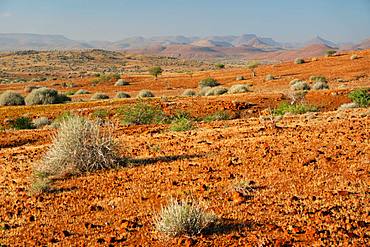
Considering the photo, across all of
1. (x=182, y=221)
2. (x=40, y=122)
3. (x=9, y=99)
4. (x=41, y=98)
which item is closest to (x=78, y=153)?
(x=182, y=221)

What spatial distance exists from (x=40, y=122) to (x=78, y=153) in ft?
43.3

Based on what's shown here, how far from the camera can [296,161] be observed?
8.73m

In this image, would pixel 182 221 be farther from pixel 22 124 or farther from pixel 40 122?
pixel 40 122

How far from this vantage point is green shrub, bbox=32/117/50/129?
2148 cm

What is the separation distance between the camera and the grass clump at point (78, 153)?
365 inches

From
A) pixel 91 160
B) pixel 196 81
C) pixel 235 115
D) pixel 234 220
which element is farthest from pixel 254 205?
pixel 196 81

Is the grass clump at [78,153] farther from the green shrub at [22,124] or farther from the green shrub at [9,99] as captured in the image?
the green shrub at [9,99]

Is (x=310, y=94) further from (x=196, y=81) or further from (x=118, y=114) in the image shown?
(x=196, y=81)

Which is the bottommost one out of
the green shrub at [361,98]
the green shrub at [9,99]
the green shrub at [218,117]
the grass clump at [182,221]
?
the green shrub at [9,99]

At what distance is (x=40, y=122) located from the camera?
71.2 feet

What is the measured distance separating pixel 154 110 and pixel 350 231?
16240mm

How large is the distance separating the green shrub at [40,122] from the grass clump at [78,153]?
492 inches

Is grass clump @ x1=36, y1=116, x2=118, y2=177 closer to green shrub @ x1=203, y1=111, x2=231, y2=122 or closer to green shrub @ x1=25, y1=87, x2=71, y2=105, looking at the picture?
green shrub @ x1=203, y1=111, x2=231, y2=122

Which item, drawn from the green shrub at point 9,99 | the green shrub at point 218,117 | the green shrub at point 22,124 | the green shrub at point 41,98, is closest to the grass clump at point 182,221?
the green shrub at point 218,117
